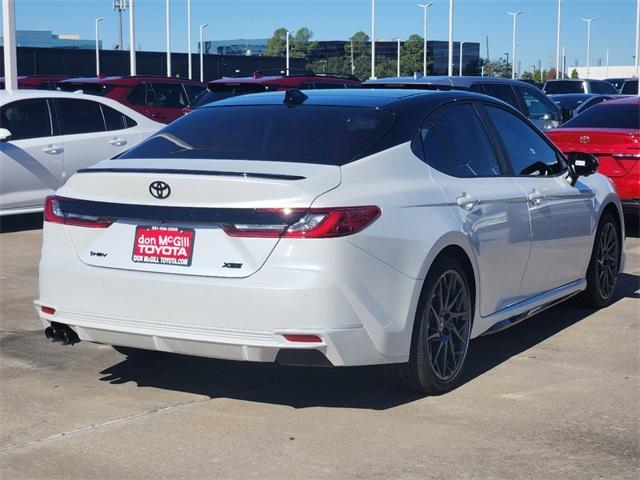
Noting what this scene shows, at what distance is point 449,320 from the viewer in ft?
18.6

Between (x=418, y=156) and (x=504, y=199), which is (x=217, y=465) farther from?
(x=504, y=199)

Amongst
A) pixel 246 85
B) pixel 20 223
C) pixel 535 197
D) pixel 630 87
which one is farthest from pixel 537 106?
pixel 630 87

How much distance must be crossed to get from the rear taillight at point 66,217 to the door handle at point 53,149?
6.84m

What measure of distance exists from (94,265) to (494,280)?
7.27 ft

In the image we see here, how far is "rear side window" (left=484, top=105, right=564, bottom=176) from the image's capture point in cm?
670

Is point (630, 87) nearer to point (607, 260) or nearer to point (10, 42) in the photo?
point (10, 42)

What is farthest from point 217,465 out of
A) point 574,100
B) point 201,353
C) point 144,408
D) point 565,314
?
point 574,100

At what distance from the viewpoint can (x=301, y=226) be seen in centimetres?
480

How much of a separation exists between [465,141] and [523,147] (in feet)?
2.80

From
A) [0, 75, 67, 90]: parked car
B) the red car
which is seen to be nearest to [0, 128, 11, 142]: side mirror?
the red car

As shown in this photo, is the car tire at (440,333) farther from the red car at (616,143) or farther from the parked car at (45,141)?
the parked car at (45,141)

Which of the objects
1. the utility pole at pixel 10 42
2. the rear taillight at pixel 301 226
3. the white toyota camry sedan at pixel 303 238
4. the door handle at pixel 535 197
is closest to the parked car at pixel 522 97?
the utility pole at pixel 10 42

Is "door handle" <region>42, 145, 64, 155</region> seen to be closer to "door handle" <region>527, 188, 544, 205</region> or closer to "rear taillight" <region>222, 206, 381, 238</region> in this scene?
"door handle" <region>527, 188, 544, 205</region>

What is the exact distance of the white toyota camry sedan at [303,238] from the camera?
483 centimetres
